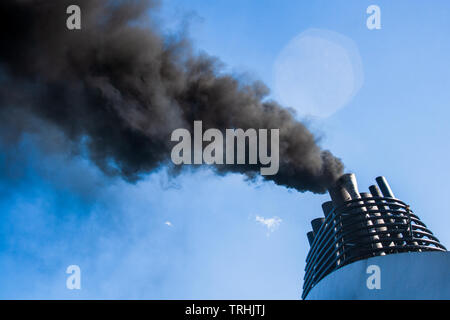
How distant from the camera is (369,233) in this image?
21141mm

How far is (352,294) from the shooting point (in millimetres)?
14570

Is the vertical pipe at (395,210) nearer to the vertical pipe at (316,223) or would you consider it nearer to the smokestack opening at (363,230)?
the smokestack opening at (363,230)

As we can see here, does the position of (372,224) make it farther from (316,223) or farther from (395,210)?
(316,223)

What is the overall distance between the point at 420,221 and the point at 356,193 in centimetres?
484

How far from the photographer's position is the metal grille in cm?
2064

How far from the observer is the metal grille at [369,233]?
2064cm

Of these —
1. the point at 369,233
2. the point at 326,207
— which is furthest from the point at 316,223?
the point at 369,233

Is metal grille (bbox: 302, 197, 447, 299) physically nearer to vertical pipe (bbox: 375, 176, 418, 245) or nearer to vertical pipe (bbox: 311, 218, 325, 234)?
vertical pipe (bbox: 375, 176, 418, 245)

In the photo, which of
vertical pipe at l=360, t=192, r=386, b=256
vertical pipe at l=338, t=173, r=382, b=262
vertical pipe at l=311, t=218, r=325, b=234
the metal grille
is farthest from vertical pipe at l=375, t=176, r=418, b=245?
vertical pipe at l=311, t=218, r=325, b=234

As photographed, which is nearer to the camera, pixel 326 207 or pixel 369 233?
pixel 369 233
